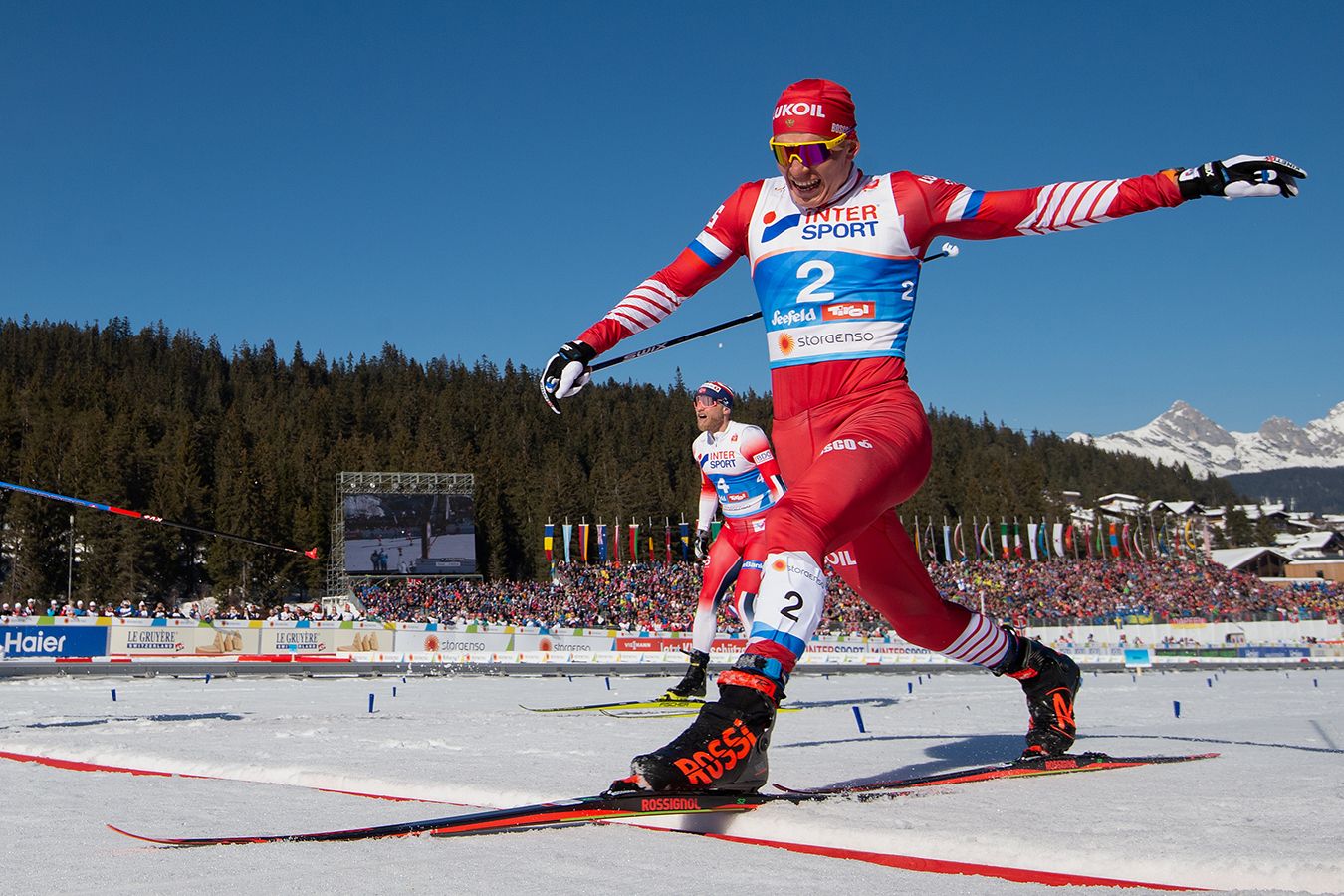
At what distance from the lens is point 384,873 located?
107 inches

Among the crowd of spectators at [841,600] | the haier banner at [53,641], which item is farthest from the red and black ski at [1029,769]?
the crowd of spectators at [841,600]

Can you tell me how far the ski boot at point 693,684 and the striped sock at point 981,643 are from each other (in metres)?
5.73

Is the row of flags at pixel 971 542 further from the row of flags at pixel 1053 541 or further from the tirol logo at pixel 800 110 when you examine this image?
the tirol logo at pixel 800 110

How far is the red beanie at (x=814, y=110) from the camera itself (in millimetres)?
4652

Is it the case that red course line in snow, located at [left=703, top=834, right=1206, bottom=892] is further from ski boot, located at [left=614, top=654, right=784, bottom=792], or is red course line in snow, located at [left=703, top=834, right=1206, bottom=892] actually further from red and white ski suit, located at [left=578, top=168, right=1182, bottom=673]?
red and white ski suit, located at [left=578, top=168, right=1182, bottom=673]

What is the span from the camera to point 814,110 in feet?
15.3

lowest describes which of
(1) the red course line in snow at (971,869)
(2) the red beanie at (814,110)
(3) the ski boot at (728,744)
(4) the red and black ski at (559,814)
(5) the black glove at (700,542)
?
(1) the red course line in snow at (971,869)

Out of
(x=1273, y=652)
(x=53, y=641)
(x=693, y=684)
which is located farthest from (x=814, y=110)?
(x=1273, y=652)

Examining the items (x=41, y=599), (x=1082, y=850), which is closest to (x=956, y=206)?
(x=1082, y=850)

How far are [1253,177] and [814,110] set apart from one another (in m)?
1.69

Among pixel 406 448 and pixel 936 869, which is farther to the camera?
pixel 406 448

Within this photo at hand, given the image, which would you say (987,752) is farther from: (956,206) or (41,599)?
(41,599)

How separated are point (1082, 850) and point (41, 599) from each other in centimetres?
8438

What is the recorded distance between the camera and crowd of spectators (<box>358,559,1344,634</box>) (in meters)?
49.3
